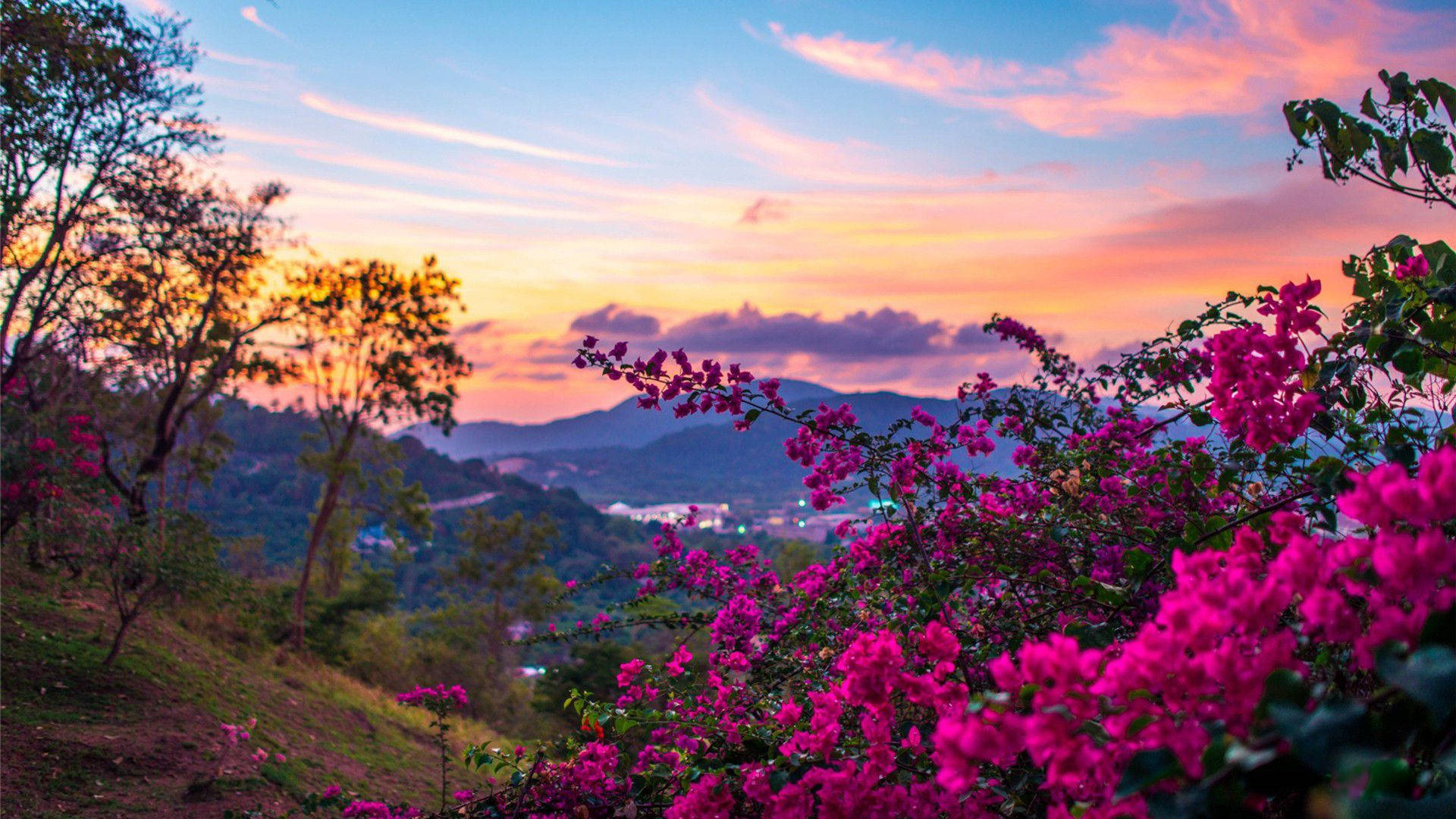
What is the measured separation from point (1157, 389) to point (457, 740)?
10039mm

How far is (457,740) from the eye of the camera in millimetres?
10984

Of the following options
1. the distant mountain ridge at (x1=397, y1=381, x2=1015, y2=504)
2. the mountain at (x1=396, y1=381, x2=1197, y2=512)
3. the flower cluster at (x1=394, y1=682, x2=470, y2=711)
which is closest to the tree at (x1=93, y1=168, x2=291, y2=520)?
the flower cluster at (x1=394, y1=682, x2=470, y2=711)

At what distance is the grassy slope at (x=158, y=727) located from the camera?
5.09 meters

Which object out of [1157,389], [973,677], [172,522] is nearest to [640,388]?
[973,677]

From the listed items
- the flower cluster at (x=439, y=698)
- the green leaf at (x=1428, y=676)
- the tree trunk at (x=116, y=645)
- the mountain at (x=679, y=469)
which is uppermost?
the green leaf at (x=1428, y=676)

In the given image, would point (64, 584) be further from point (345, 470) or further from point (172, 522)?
point (345, 470)

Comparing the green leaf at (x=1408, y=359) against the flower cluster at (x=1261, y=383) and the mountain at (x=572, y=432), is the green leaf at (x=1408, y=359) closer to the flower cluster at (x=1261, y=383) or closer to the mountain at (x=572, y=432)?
the flower cluster at (x=1261, y=383)

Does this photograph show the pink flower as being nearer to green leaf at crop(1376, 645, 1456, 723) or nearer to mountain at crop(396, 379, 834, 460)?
green leaf at crop(1376, 645, 1456, 723)

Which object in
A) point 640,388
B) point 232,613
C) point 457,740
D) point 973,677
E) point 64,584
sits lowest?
point 457,740

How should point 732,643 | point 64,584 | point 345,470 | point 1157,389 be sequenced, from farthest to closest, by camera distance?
point 345,470, point 64,584, point 732,643, point 1157,389

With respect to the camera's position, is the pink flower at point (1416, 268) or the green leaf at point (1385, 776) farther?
Result: the pink flower at point (1416, 268)

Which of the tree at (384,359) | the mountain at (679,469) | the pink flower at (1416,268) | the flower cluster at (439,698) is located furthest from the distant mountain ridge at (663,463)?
the pink flower at (1416,268)

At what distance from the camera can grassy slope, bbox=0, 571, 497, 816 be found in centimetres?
509

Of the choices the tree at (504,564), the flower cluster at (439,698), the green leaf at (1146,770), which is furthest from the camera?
the tree at (504,564)
